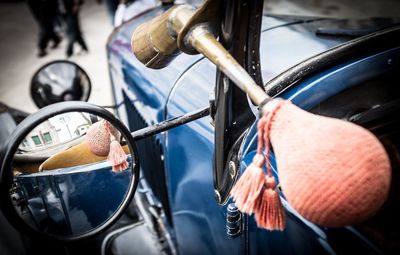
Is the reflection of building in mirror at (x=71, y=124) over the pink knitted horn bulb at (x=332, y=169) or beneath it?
over

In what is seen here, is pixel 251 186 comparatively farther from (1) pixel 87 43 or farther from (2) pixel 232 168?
(1) pixel 87 43

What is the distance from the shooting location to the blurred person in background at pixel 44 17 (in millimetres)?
5781

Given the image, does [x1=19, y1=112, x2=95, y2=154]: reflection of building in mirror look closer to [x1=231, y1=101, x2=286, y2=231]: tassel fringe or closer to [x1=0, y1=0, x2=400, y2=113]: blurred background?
[x1=231, y1=101, x2=286, y2=231]: tassel fringe

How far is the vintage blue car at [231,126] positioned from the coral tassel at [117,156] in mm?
71

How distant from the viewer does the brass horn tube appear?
626 mm

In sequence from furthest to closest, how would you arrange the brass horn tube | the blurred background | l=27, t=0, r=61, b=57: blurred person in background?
l=27, t=0, r=61, b=57: blurred person in background
the blurred background
the brass horn tube

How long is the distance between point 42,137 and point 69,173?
1.23 ft

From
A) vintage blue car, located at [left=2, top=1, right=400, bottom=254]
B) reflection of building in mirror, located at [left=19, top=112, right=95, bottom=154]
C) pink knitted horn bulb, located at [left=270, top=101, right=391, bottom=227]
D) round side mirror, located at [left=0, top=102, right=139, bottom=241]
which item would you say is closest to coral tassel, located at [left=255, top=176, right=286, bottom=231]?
pink knitted horn bulb, located at [left=270, top=101, right=391, bottom=227]

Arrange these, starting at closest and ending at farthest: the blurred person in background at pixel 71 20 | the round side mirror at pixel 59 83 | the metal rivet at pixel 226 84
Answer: the metal rivet at pixel 226 84, the round side mirror at pixel 59 83, the blurred person in background at pixel 71 20

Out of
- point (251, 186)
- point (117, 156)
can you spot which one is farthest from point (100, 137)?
point (251, 186)

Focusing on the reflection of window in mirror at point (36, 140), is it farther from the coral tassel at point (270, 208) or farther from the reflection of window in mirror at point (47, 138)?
the coral tassel at point (270, 208)

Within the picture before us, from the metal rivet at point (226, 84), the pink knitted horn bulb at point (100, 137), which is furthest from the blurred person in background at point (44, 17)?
the metal rivet at point (226, 84)

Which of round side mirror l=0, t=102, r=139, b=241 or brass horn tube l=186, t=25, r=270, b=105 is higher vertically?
brass horn tube l=186, t=25, r=270, b=105

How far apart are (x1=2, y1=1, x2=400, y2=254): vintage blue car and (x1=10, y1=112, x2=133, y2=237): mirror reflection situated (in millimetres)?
24
